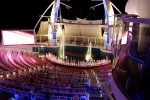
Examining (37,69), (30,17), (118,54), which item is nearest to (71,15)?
(30,17)

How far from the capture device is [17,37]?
2794cm

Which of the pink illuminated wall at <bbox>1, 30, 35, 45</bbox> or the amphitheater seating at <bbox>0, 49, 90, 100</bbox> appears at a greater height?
the pink illuminated wall at <bbox>1, 30, 35, 45</bbox>

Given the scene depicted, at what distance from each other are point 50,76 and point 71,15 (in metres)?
28.0

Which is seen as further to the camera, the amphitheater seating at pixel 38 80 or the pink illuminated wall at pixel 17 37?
the pink illuminated wall at pixel 17 37

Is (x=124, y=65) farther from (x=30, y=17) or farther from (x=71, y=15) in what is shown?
(x=30, y=17)

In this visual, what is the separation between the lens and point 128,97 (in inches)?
332

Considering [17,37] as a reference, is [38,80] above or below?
below

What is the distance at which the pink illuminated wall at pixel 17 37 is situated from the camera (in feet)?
91.1

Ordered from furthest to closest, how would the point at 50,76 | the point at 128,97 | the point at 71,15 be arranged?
the point at 71,15 → the point at 50,76 → the point at 128,97

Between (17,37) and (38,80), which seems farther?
(17,37)

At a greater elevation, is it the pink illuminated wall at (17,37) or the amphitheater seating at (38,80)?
the pink illuminated wall at (17,37)

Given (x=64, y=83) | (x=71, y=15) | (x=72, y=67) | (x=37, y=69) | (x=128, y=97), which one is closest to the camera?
(x=128, y=97)

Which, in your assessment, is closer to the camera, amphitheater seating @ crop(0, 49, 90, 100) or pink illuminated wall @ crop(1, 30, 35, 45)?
amphitheater seating @ crop(0, 49, 90, 100)

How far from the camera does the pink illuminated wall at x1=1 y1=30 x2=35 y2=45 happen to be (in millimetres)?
27772
